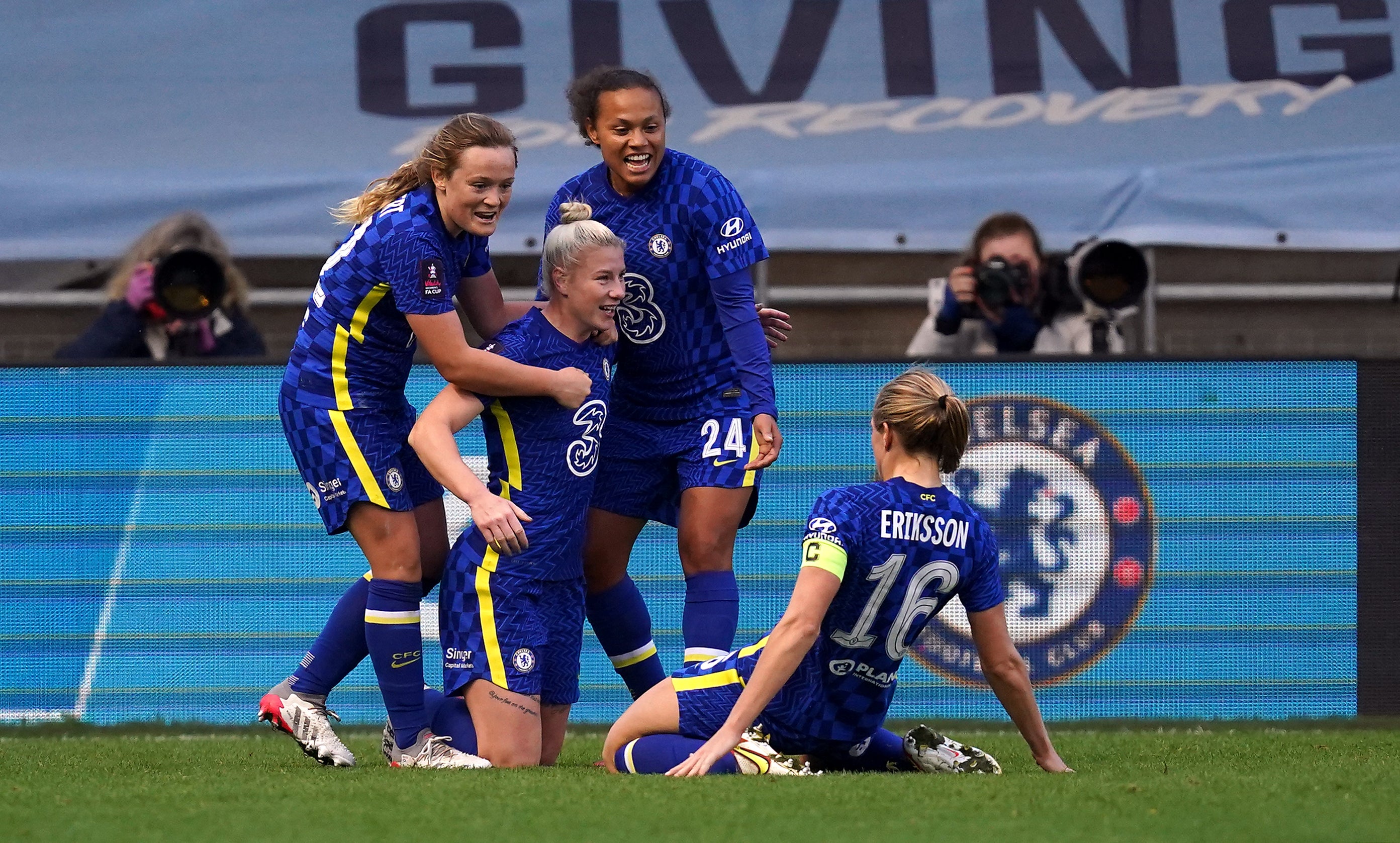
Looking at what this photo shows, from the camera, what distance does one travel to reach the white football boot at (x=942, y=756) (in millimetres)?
3752

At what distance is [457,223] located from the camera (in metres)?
3.90

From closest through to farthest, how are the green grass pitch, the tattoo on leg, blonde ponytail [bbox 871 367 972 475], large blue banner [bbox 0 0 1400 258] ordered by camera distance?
1. the green grass pitch
2. blonde ponytail [bbox 871 367 972 475]
3. the tattoo on leg
4. large blue banner [bbox 0 0 1400 258]

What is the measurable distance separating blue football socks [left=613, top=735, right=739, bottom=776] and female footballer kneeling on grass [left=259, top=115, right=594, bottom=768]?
14.3 inches

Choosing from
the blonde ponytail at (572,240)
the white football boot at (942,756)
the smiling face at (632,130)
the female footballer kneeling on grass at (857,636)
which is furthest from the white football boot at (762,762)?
the smiling face at (632,130)

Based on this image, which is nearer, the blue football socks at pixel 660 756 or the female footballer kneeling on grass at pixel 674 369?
the blue football socks at pixel 660 756

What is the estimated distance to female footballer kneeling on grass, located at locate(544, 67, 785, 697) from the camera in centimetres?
414

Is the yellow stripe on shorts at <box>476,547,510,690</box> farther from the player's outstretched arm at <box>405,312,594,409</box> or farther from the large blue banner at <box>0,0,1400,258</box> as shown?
the large blue banner at <box>0,0,1400,258</box>

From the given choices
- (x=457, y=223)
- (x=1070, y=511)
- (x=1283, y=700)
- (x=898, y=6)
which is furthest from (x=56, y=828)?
(x=898, y=6)

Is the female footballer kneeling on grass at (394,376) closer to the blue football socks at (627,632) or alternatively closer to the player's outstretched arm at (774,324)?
the blue football socks at (627,632)

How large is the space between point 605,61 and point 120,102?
227 centimetres

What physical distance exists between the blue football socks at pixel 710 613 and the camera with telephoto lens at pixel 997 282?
2.47 metres

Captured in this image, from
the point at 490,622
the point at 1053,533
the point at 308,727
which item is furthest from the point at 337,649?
the point at 1053,533

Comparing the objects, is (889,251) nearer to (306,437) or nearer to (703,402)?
(703,402)

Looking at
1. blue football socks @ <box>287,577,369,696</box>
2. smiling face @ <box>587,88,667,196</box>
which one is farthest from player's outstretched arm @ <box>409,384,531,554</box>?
smiling face @ <box>587,88,667,196</box>
